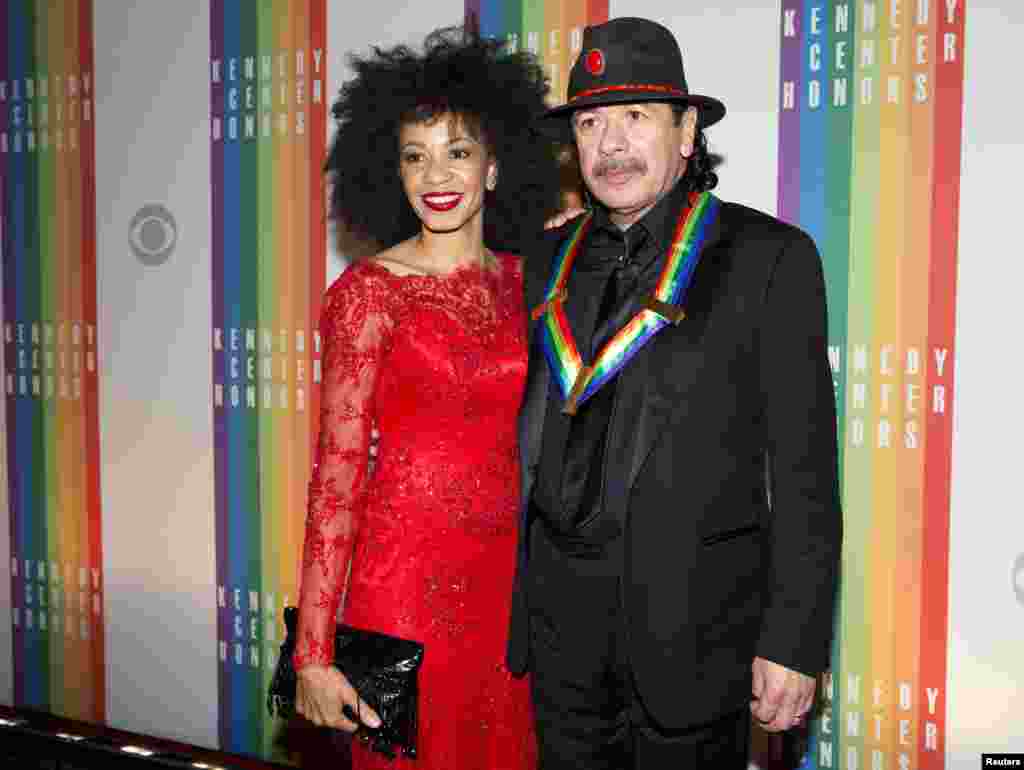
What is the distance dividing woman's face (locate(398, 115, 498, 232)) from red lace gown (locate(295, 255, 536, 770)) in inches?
5.6

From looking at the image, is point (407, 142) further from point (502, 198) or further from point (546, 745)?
point (546, 745)

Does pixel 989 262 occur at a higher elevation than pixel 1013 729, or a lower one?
higher

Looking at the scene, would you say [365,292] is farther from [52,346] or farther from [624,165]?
[52,346]

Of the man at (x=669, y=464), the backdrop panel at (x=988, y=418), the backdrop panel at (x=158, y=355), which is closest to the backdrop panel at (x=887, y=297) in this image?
the backdrop panel at (x=988, y=418)

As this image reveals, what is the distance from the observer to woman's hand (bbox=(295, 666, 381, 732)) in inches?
82.7

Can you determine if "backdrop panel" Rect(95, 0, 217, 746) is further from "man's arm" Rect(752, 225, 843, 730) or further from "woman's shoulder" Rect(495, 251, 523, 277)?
"man's arm" Rect(752, 225, 843, 730)

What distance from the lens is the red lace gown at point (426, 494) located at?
2129 millimetres

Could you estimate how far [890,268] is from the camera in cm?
273

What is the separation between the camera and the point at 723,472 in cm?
192

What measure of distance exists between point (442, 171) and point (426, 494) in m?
0.67

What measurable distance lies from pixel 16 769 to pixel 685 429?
6.81 ft

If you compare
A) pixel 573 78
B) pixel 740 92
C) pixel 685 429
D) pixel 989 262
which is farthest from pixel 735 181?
pixel 685 429

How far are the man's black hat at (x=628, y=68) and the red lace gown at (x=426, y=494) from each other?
0.48 meters

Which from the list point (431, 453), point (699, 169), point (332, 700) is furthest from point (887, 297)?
point (332, 700)
